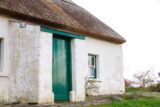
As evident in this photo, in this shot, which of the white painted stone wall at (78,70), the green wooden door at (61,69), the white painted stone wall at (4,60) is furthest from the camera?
the white painted stone wall at (78,70)

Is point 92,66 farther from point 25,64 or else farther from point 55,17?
point 25,64

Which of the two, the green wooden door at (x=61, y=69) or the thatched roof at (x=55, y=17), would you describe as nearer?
the thatched roof at (x=55, y=17)

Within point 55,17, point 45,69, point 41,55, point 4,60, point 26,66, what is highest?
point 55,17

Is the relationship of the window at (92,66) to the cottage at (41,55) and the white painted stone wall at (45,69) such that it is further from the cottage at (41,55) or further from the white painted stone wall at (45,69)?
the white painted stone wall at (45,69)

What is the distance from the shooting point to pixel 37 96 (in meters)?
12.3

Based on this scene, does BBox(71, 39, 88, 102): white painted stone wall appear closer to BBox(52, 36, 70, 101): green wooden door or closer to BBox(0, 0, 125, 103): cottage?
BBox(0, 0, 125, 103): cottage

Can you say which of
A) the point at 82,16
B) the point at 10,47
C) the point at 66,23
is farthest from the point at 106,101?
the point at 82,16

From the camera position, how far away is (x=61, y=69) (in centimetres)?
1439

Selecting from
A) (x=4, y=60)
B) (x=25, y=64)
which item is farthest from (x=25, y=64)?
Answer: (x=4, y=60)

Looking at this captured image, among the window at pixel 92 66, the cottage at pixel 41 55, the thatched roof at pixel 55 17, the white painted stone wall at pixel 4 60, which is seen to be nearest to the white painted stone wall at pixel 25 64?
the cottage at pixel 41 55

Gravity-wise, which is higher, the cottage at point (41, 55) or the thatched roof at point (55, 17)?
the thatched roof at point (55, 17)

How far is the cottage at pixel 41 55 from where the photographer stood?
41.2ft

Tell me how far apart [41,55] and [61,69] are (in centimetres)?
200

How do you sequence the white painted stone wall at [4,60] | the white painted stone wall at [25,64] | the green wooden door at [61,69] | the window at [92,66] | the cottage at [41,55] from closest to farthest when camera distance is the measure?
the white painted stone wall at [25,64]
the cottage at [41,55]
the white painted stone wall at [4,60]
the green wooden door at [61,69]
the window at [92,66]
